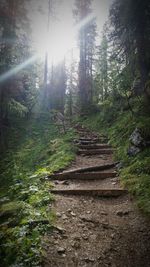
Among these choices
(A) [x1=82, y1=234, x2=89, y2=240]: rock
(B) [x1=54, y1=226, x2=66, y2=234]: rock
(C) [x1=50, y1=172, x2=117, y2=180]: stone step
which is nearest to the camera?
(A) [x1=82, y1=234, x2=89, y2=240]: rock

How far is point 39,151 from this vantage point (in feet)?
47.9

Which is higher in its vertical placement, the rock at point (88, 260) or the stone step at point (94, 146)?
the stone step at point (94, 146)

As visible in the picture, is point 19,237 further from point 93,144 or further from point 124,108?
point 124,108

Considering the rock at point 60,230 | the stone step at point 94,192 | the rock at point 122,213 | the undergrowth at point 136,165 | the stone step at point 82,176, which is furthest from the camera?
the stone step at point 82,176

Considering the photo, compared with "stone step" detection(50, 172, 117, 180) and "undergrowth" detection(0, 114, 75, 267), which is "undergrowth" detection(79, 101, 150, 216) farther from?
"undergrowth" detection(0, 114, 75, 267)

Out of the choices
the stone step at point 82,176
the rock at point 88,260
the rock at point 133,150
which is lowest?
the rock at point 88,260

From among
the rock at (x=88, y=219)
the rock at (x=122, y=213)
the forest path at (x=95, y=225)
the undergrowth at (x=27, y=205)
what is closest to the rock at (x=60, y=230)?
the forest path at (x=95, y=225)

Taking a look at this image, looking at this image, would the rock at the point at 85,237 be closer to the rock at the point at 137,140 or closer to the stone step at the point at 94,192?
the stone step at the point at 94,192

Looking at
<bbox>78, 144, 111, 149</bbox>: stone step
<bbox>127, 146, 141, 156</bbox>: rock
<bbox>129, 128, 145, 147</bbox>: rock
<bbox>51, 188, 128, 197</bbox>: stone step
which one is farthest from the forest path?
<bbox>78, 144, 111, 149</bbox>: stone step

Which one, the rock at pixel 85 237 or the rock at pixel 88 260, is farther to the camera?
the rock at pixel 85 237

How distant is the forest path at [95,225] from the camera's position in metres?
4.34

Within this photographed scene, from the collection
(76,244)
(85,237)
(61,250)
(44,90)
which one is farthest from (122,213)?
(44,90)

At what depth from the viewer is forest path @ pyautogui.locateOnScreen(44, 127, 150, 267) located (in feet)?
14.3

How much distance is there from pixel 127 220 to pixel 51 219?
1915 millimetres
